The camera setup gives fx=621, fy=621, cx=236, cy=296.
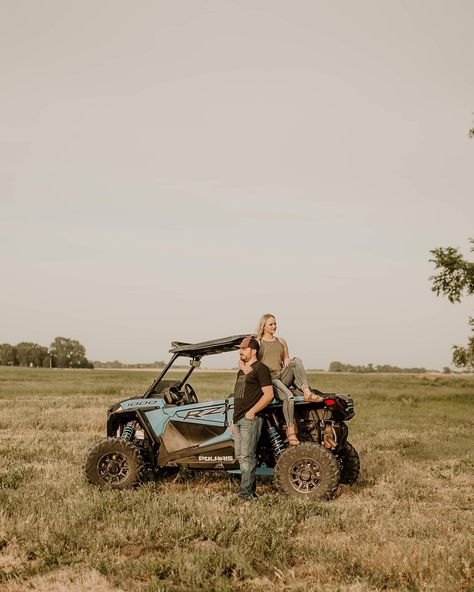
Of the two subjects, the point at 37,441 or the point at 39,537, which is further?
the point at 37,441

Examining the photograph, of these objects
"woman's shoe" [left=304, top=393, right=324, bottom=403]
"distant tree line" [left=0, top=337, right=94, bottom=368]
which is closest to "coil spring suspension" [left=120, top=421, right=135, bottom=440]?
"woman's shoe" [left=304, top=393, right=324, bottom=403]

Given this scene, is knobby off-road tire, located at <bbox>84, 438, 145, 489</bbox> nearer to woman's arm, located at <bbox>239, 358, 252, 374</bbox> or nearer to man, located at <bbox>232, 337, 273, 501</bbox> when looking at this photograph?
man, located at <bbox>232, 337, 273, 501</bbox>

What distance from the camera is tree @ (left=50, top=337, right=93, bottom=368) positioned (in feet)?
493

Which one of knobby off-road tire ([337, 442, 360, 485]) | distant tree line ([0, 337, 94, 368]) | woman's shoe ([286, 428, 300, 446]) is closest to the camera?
woman's shoe ([286, 428, 300, 446])

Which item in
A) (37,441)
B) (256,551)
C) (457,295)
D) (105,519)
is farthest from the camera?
(457,295)

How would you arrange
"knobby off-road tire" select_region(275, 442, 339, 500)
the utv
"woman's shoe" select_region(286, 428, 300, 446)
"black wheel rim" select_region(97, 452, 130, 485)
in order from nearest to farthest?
"knobby off-road tire" select_region(275, 442, 339, 500), "woman's shoe" select_region(286, 428, 300, 446), the utv, "black wheel rim" select_region(97, 452, 130, 485)

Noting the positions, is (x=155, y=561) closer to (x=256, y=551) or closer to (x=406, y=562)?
(x=256, y=551)

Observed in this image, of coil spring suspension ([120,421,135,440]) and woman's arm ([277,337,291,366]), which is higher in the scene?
woman's arm ([277,337,291,366])

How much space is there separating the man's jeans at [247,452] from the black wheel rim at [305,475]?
1.71 ft

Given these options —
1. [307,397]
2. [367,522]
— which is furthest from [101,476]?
[367,522]

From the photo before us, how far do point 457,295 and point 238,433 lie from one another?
1994 centimetres

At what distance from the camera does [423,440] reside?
579 inches

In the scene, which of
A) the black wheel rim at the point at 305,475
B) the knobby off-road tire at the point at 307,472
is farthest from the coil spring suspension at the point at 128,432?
the black wheel rim at the point at 305,475

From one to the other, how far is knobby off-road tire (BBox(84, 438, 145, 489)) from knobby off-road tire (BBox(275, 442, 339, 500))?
1.91 m
